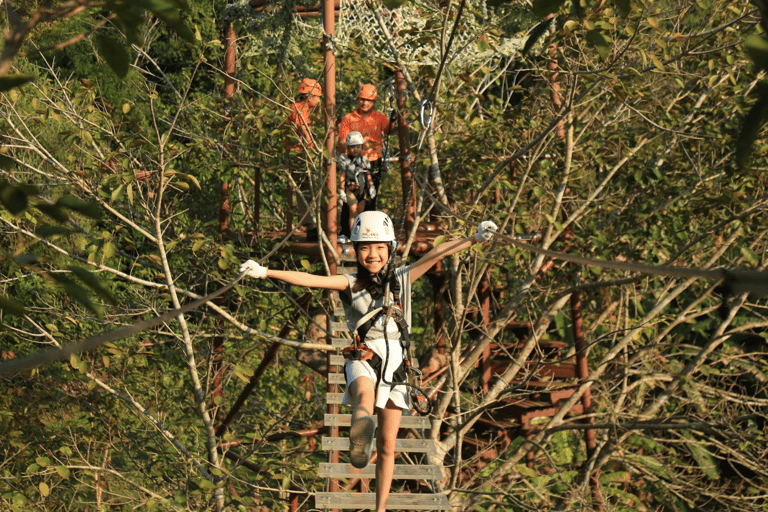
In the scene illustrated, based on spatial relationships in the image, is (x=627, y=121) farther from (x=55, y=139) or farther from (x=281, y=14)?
(x=55, y=139)

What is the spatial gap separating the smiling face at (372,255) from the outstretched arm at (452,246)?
0.77 ft

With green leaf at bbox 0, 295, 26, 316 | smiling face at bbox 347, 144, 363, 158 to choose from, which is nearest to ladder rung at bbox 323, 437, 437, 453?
smiling face at bbox 347, 144, 363, 158

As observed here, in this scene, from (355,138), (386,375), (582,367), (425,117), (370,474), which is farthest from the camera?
(582,367)

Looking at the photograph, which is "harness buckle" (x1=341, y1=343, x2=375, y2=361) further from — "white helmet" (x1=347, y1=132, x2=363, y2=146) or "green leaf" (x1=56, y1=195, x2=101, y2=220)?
"white helmet" (x1=347, y1=132, x2=363, y2=146)

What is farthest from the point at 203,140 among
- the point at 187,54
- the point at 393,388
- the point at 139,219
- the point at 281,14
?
the point at 187,54

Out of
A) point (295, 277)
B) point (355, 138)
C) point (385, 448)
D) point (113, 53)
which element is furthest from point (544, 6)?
point (355, 138)

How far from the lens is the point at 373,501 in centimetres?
572

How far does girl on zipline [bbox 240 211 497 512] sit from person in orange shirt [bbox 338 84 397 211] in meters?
3.66

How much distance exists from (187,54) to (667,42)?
15400 millimetres

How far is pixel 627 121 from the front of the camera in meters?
10.4

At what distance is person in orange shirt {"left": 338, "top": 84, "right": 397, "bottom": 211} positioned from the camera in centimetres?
901

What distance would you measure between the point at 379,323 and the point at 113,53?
335cm

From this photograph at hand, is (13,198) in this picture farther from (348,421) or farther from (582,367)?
(582,367)

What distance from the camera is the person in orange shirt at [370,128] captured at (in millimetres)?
9007
